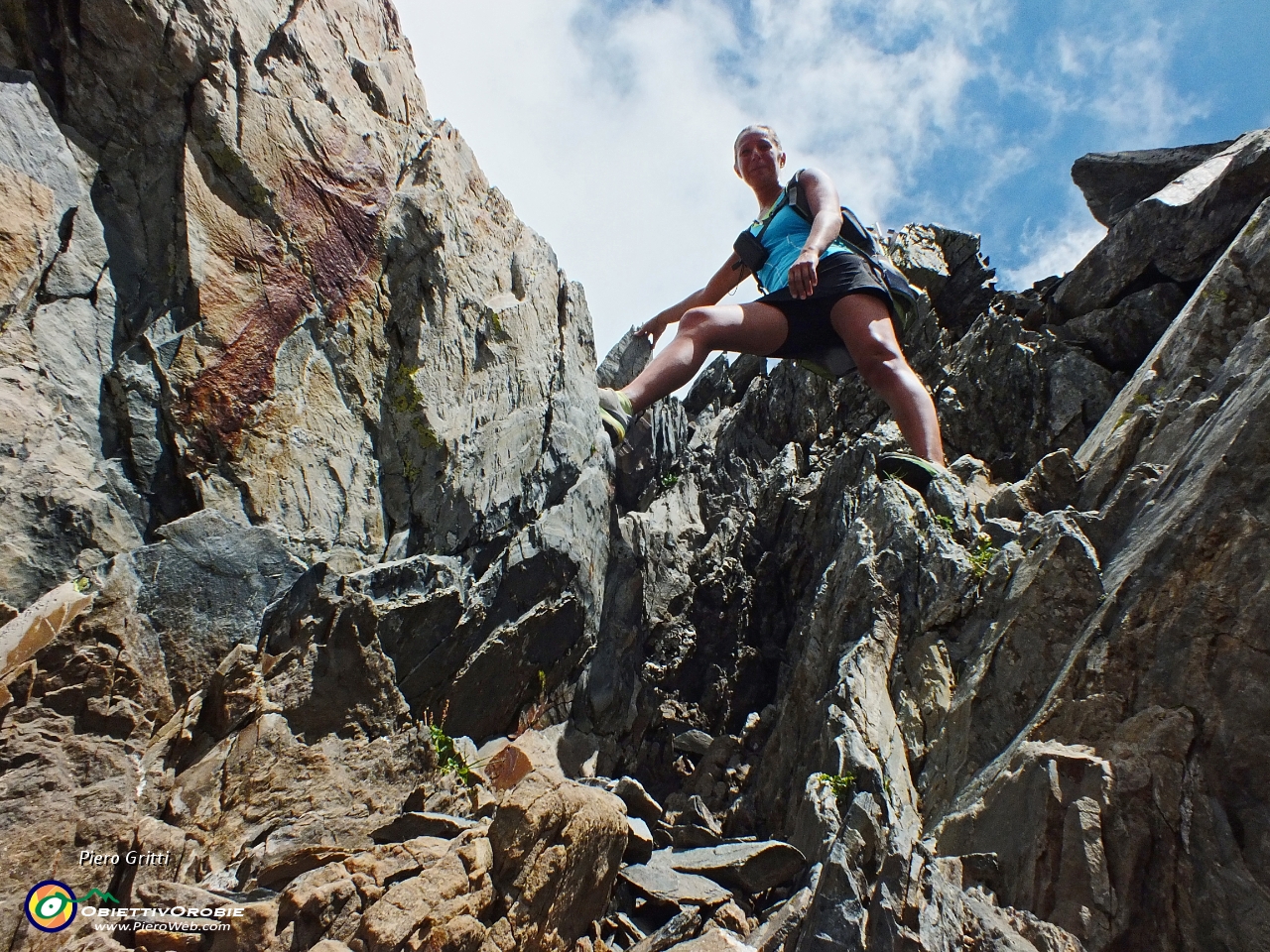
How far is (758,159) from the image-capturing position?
9.95m

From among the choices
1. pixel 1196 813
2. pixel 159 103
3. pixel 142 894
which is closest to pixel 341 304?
pixel 159 103

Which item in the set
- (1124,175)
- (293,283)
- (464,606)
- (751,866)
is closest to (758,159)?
(293,283)

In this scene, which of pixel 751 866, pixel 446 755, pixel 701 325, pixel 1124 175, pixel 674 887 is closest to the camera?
pixel 674 887

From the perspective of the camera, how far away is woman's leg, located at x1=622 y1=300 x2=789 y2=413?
8109 millimetres

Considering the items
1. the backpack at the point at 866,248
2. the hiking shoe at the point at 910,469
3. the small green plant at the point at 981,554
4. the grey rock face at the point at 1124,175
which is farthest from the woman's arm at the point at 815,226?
the grey rock face at the point at 1124,175

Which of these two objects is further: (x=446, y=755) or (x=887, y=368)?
Answer: (x=887, y=368)

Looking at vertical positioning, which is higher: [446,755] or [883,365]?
[883,365]

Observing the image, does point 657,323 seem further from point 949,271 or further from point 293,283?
point 949,271

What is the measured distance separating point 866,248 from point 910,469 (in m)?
2.73

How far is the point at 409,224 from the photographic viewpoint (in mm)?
7727

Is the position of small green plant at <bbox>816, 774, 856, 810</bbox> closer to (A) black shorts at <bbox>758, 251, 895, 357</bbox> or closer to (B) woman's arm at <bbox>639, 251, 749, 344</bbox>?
(A) black shorts at <bbox>758, 251, 895, 357</bbox>
